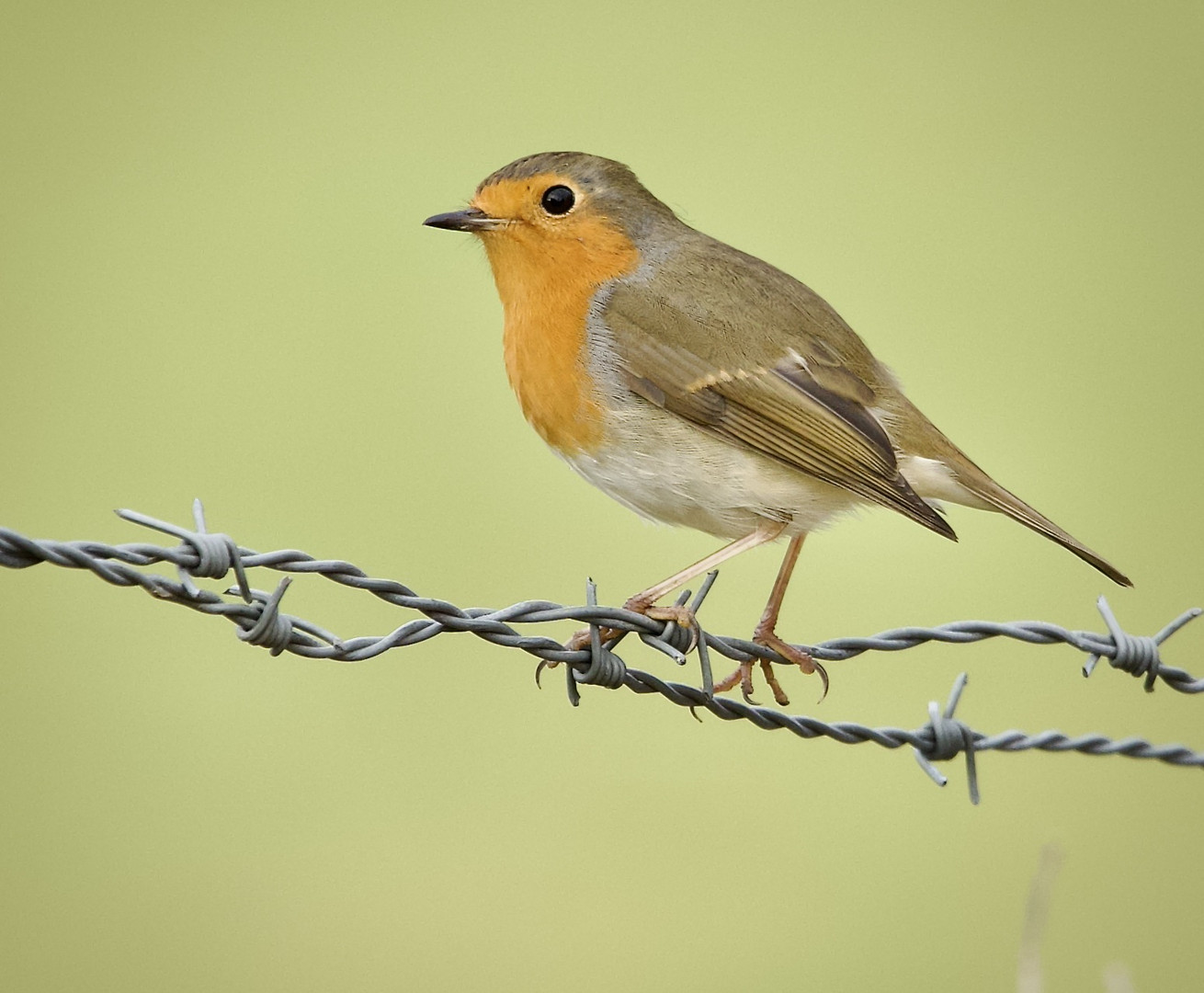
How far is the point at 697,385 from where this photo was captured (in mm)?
3354

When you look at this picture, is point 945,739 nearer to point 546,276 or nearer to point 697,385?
point 697,385

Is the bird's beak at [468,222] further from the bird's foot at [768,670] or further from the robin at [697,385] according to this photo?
the bird's foot at [768,670]

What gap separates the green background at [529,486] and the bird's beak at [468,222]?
2014 millimetres

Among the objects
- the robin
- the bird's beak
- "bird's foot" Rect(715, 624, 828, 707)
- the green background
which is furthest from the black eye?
the green background

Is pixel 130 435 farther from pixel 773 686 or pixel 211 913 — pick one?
pixel 773 686

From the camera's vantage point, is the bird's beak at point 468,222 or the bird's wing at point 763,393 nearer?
the bird's wing at point 763,393

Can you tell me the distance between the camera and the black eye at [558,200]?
12.1ft

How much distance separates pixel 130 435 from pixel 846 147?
392 cm

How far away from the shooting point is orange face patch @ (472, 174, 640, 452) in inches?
136

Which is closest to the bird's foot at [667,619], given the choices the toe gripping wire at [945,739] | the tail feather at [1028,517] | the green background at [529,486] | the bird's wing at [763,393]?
the toe gripping wire at [945,739]

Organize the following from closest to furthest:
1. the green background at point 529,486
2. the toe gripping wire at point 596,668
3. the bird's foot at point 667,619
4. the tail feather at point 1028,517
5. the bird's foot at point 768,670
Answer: the toe gripping wire at point 596,668 → the bird's foot at point 667,619 → the tail feather at point 1028,517 → the bird's foot at point 768,670 → the green background at point 529,486

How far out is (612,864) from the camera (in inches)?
199

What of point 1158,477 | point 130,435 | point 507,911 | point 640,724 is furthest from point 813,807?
point 130,435

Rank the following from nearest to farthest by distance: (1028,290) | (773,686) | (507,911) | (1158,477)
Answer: (773,686) → (507,911) → (1158,477) → (1028,290)
